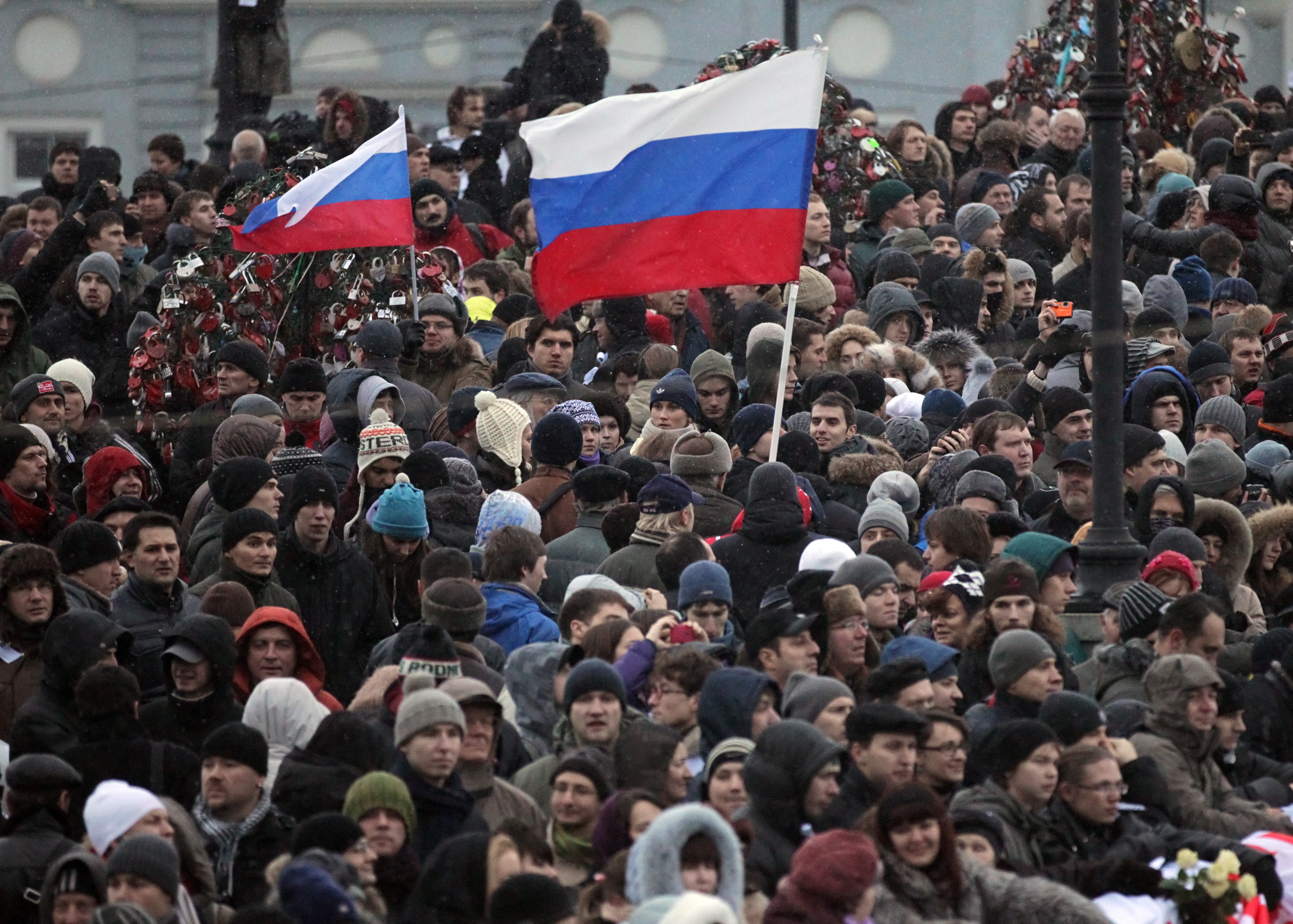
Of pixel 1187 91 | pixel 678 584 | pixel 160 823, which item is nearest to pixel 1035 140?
pixel 1187 91

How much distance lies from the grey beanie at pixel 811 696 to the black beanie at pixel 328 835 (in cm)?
161

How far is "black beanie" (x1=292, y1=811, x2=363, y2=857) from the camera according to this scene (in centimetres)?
740

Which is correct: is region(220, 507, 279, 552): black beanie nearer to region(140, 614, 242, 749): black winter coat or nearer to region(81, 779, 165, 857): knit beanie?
region(140, 614, 242, 749): black winter coat

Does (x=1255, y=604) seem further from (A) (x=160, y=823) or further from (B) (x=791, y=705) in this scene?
(A) (x=160, y=823)

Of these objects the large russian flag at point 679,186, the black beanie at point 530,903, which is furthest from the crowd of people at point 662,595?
the large russian flag at point 679,186

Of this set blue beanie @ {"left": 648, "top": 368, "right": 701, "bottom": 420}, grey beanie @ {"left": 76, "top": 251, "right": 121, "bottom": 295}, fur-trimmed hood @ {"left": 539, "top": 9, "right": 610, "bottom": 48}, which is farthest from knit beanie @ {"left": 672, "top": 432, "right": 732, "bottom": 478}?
fur-trimmed hood @ {"left": 539, "top": 9, "right": 610, "bottom": 48}

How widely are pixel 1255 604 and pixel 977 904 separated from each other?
3.70 m

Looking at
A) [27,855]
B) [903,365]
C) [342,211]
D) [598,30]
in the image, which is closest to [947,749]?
[27,855]

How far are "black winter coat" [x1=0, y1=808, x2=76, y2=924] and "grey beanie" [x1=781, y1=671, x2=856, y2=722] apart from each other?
90.0 inches

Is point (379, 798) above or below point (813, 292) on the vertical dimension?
below

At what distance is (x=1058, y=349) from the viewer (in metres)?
13.5

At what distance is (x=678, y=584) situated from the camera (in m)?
10.0

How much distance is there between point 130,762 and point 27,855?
674 mm

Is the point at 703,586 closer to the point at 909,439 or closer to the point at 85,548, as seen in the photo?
the point at 85,548
